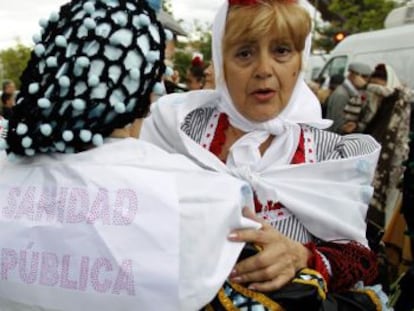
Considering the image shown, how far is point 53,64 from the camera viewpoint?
4.31 ft

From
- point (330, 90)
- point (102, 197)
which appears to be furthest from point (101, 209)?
point (330, 90)

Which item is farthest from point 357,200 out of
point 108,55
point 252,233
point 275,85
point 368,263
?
point 108,55

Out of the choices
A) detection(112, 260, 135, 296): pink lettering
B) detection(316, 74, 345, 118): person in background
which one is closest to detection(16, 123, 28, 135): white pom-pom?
detection(112, 260, 135, 296): pink lettering

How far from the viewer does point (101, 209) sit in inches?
51.3

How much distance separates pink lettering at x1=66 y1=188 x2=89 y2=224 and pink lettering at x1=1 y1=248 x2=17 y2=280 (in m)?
0.14

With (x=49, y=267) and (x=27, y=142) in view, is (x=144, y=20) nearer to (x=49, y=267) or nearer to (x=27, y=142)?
(x=27, y=142)

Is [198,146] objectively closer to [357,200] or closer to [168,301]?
[357,200]

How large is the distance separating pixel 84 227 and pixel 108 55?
14.0 inches

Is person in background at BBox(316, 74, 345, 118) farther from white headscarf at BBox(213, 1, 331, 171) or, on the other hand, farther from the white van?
white headscarf at BBox(213, 1, 331, 171)

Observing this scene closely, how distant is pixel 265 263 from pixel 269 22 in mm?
706

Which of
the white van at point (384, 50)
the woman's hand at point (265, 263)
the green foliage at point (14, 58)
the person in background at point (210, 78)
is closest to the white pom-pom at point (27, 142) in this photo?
Result: the woman's hand at point (265, 263)

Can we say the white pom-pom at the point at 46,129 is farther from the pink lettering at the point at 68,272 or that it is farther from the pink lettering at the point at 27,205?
the pink lettering at the point at 68,272

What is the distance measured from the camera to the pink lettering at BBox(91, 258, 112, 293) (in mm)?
1276

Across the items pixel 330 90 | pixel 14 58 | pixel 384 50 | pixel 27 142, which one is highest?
pixel 27 142
